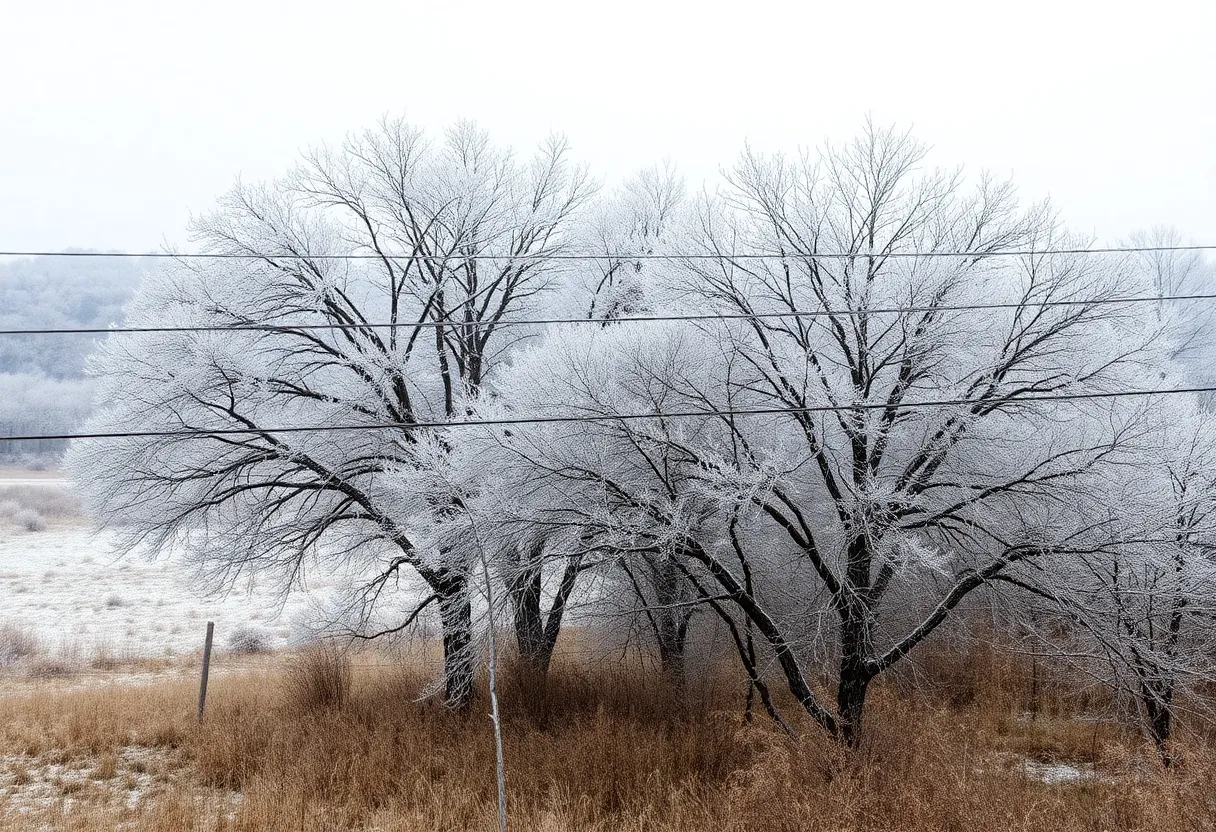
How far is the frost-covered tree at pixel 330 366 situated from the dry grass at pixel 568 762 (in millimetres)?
1560

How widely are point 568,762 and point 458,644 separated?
324cm

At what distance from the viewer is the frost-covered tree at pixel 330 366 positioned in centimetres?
1243

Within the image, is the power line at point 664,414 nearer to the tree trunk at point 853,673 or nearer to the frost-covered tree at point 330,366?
the frost-covered tree at point 330,366

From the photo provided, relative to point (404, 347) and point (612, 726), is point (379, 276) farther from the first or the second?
point (612, 726)

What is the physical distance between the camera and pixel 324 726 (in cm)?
1232

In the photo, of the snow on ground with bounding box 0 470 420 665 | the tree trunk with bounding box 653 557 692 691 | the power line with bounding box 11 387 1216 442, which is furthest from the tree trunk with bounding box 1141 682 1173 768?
the snow on ground with bounding box 0 470 420 665

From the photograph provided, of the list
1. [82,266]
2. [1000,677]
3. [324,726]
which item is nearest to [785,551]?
[1000,677]

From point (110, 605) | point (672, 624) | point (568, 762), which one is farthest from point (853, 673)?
point (110, 605)

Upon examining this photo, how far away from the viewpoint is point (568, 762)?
10.3m

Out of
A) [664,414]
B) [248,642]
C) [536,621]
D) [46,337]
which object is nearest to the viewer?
[664,414]

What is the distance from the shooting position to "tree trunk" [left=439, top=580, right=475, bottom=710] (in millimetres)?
11125

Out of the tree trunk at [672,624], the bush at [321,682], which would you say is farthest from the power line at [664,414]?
the bush at [321,682]

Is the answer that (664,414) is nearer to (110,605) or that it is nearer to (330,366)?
(330,366)

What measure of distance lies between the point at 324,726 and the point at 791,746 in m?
6.88
